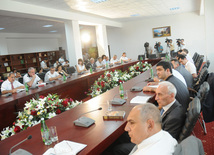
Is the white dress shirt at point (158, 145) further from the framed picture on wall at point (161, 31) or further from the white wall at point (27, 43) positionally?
the framed picture on wall at point (161, 31)

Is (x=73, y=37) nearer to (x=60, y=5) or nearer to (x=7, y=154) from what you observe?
(x=60, y=5)

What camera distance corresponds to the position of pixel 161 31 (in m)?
12.0

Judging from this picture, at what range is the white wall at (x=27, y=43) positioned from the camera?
10609mm

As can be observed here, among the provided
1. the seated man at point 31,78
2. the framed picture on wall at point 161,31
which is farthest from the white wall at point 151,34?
the seated man at point 31,78

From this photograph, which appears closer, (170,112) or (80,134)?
(80,134)

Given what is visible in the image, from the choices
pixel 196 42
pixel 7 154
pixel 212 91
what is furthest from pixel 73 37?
pixel 196 42

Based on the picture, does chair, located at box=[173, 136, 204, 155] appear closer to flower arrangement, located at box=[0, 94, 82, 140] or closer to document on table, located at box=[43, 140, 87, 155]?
document on table, located at box=[43, 140, 87, 155]

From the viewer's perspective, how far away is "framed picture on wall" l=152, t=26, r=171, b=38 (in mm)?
11867

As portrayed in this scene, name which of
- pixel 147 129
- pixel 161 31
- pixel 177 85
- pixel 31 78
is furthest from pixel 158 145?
pixel 161 31

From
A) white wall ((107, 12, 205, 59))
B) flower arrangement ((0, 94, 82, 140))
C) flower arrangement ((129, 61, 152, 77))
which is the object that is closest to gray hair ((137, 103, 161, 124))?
flower arrangement ((0, 94, 82, 140))

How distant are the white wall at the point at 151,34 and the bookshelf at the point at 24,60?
4416 mm

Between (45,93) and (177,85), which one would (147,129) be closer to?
(177,85)

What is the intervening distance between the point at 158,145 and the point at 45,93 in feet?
10.8

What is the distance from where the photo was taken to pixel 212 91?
2.69 m
